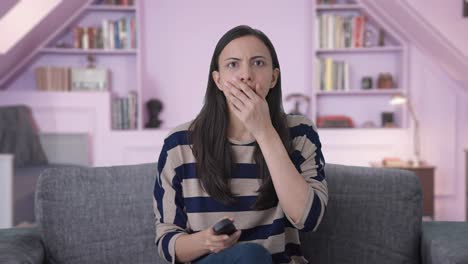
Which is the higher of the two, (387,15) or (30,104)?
(387,15)

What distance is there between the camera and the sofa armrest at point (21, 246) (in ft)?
4.07

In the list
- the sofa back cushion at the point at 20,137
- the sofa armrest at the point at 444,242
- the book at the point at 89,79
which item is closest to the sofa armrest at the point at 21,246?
the sofa armrest at the point at 444,242

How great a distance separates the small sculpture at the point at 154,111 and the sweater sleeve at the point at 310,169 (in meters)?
3.09

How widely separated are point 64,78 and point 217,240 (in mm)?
3496

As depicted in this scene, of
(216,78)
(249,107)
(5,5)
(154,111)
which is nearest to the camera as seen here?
(249,107)

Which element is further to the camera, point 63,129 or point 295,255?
point 63,129

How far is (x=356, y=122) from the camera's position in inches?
178

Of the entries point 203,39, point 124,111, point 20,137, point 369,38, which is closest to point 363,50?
point 369,38

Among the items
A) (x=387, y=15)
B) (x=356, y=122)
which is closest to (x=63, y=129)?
(x=356, y=122)

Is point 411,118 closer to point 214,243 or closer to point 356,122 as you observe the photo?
point 356,122

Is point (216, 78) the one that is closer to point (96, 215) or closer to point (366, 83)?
point (96, 215)

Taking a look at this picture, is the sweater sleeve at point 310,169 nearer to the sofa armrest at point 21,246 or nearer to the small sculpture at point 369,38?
the sofa armrest at point 21,246

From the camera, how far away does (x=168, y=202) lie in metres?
1.33

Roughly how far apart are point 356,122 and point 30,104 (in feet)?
9.23
